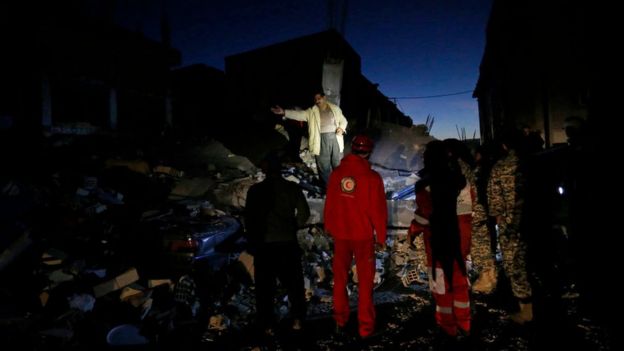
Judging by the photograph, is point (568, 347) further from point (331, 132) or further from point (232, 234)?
point (331, 132)

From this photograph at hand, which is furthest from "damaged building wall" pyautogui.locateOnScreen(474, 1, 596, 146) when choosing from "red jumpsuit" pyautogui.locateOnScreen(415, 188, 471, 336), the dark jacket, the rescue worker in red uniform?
the dark jacket

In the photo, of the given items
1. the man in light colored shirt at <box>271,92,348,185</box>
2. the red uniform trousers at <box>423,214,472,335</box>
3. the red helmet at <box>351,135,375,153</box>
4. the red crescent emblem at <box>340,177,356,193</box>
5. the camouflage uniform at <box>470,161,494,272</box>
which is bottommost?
the red uniform trousers at <box>423,214,472,335</box>

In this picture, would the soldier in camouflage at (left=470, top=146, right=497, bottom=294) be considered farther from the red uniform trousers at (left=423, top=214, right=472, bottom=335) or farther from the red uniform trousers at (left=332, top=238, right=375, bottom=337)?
the red uniform trousers at (left=332, top=238, right=375, bottom=337)

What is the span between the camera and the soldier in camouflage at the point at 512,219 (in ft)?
12.4

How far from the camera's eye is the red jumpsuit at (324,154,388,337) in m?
3.60

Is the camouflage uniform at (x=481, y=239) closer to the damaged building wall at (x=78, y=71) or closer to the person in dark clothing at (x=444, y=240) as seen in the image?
the person in dark clothing at (x=444, y=240)

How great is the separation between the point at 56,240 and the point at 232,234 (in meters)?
2.47

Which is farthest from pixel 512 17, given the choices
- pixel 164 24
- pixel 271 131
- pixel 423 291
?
pixel 423 291

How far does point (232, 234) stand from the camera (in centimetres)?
554

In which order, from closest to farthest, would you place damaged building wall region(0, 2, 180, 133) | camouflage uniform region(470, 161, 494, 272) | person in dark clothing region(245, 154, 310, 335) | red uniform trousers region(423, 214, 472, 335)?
1. red uniform trousers region(423, 214, 472, 335)
2. person in dark clothing region(245, 154, 310, 335)
3. camouflage uniform region(470, 161, 494, 272)
4. damaged building wall region(0, 2, 180, 133)

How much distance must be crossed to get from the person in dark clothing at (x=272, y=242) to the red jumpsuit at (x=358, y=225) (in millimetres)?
440

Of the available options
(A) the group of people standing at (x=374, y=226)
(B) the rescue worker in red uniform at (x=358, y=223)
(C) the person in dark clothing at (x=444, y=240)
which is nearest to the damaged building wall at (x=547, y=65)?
(A) the group of people standing at (x=374, y=226)

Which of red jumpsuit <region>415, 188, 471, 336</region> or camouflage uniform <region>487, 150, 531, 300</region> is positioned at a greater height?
camouflage uniform <region>487, 150, 531, 300</region>

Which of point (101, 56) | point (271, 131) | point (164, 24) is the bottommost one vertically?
point (271, 131)
